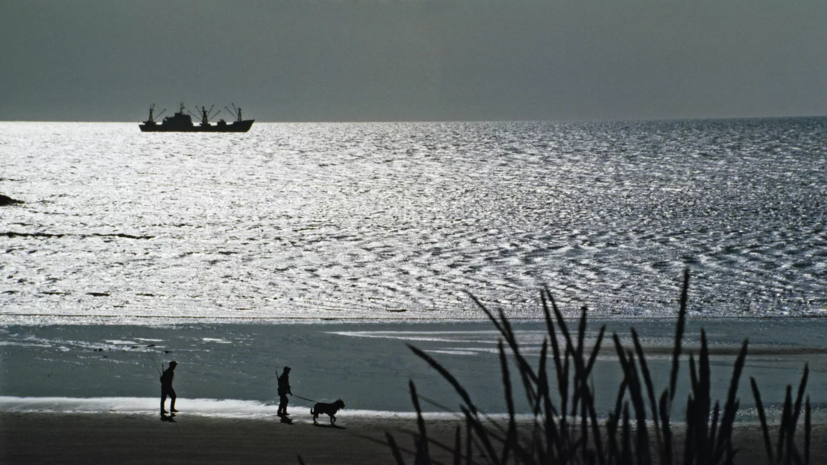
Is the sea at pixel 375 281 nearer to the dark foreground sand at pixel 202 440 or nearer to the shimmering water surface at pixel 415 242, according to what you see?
the shimmering water surface at pixel 415 242

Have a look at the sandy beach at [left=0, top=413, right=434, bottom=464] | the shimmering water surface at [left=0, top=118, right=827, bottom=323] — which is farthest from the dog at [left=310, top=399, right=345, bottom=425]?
the shimmering water surface at [left=0, top=118, right=827, bottom=323]

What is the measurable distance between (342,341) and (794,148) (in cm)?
12265

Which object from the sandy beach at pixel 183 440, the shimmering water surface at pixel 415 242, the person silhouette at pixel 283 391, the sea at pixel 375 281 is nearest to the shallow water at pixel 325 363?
the sea at pixel 375 281

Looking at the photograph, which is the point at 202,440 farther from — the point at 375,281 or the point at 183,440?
the point at 375,281

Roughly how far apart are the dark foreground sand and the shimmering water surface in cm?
1197

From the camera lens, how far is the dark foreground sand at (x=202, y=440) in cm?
1162

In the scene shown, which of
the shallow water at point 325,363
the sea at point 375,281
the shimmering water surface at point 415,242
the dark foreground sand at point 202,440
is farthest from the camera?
the shimmering water surface at point 415,242

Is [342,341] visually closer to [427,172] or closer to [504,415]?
[504,415]

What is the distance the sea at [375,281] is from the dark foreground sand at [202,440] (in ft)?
3.28

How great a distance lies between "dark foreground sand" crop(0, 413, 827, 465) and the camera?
38.1 ft

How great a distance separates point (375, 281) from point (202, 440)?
20.0 meters

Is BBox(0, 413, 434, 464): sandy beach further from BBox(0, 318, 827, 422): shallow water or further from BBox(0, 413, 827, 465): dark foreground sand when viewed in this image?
BBox(0, 318, 827, 422): shallow water

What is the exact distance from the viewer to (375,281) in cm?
3238

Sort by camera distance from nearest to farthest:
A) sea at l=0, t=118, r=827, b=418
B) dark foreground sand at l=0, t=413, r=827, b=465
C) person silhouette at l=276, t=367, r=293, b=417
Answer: dark foreground sand at l=0, t=413, r=827, b=465 → person silhouette at l=276, t=367, r=293, b=417 → sea at l=0, t=118, r=827, b=418
